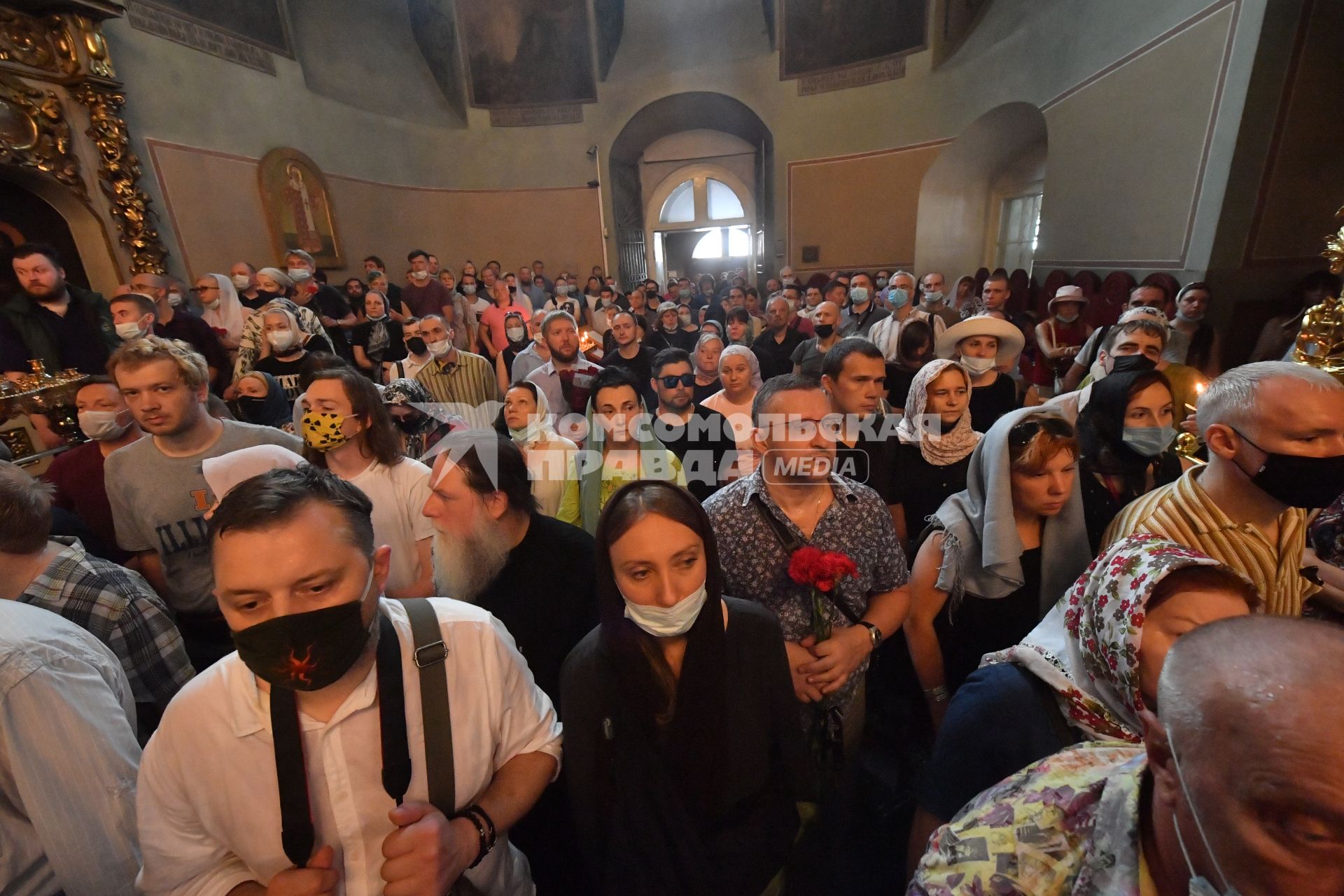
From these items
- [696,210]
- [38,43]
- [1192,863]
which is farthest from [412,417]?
[696,210]

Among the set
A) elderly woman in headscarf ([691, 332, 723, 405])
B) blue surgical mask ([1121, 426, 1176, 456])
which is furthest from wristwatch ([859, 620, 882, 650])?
elderly woman in headscarf ([691, 332, 723, 405])

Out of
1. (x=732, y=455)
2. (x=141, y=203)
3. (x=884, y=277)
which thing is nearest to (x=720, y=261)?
(x=884, y=277)

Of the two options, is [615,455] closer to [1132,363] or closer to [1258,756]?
[1258,756]

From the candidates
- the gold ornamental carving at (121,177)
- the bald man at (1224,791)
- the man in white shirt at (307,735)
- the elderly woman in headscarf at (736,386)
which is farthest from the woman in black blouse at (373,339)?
the bald man at (1224,791)

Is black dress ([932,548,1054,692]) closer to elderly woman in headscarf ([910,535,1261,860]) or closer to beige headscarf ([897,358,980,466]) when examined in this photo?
elderly woman in headscarf ([910,535,1261,860])

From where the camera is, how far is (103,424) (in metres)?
2.72

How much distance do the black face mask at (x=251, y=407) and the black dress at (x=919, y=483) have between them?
13.3 feet

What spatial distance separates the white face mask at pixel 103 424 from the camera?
268 cm

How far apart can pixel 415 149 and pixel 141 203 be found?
20.9 feet

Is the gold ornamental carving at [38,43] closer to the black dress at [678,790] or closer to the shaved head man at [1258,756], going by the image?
the black dress at [678,790]

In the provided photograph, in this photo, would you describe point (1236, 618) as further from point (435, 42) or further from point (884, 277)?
point (435, 42)

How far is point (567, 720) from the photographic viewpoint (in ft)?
4.74

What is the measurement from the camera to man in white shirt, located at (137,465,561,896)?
109 centimetres

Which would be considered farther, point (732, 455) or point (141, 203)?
point (141, 203)
